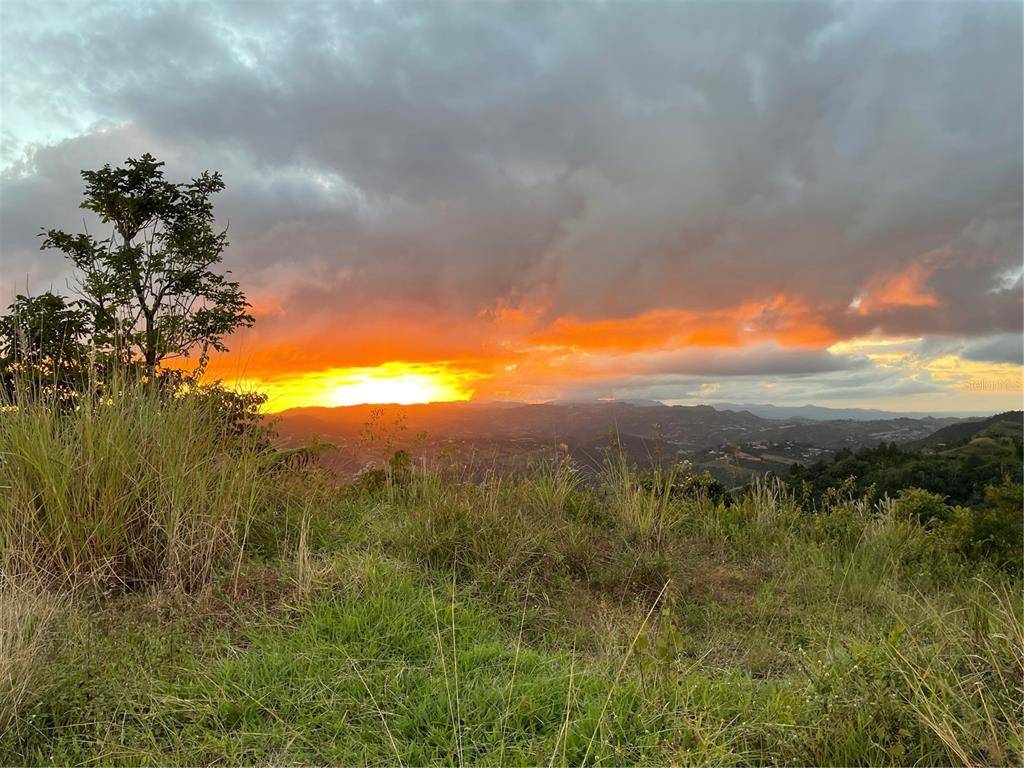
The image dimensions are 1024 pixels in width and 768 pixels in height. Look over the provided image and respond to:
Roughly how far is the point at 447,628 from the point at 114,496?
244 centimetres

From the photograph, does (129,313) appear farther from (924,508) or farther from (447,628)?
(924,508)

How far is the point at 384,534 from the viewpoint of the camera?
16.2 feet

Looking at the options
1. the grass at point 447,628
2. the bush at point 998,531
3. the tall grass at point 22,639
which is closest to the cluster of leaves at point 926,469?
the bush at point 998,531

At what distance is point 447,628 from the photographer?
3.50m

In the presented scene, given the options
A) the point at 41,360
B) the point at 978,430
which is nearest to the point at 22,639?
the point at 41,360

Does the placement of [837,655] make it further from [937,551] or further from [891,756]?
[937,551]

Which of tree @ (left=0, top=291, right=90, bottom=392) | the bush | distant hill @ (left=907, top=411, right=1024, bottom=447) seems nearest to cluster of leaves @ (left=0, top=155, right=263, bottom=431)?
tree @ (left=0, top=291, right=90, bottom=392)

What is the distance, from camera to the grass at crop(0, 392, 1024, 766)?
2.51 m

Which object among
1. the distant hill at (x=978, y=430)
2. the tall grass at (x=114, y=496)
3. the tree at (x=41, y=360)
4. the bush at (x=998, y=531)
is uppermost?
the tree at (x=41, y=360)

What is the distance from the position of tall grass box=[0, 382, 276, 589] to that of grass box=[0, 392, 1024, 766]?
21 millimetres

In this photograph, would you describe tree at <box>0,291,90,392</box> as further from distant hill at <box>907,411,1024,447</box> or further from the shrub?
distant hill at <box>907,411,1024,447</box>

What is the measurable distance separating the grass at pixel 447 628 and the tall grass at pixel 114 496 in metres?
0.02

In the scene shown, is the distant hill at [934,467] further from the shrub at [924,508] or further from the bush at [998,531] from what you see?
the bush at [998,531]

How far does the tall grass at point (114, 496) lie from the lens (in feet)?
13.0
